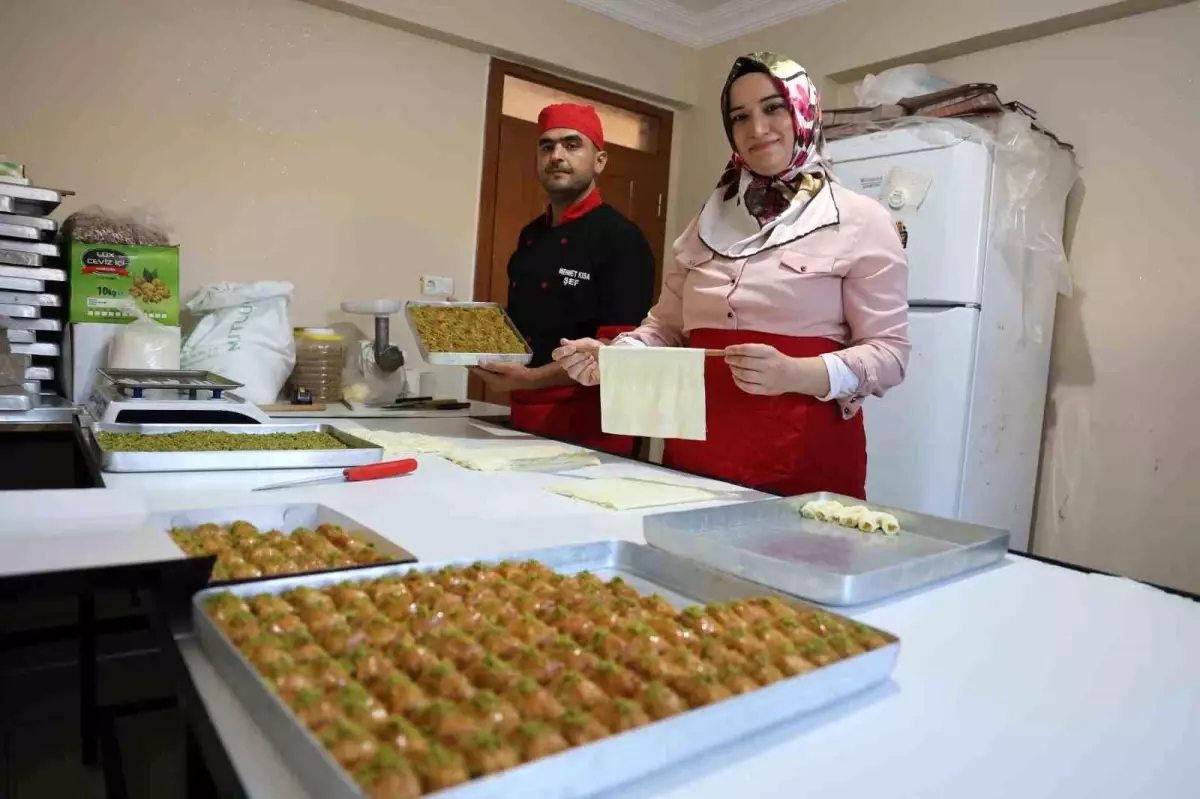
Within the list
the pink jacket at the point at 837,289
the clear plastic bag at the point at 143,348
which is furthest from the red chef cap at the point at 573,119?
the clear plastic bag at the point at 143,348

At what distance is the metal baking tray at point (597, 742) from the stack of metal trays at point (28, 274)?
6.15ft

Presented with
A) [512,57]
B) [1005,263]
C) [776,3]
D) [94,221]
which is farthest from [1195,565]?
[94,221]

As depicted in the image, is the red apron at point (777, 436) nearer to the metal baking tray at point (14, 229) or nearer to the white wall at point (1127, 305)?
the white wall at point (1127, 305)

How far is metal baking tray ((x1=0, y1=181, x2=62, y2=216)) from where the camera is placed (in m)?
2.14

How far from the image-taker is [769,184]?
69.7 inches

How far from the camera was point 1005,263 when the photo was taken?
2.70 meters

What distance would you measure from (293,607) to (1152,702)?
2.59 ft

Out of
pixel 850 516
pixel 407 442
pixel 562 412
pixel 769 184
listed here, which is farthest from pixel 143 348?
pixel 850 516

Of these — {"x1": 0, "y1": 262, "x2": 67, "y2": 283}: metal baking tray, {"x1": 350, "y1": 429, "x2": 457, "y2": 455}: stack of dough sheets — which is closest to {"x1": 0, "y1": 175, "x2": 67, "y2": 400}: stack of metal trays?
{"x1": 0, "y1": 262, "x2": 67, "y2": 283}: metal baking tray

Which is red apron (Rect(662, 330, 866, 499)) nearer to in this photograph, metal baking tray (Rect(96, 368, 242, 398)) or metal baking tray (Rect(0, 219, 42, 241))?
metal baking tray (Rect(96, 368, 242, 398))

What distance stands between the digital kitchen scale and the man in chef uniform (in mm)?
627

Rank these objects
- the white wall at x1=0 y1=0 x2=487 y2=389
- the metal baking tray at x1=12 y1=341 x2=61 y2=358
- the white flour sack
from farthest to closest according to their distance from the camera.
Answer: the white wall at x1=0 y1=0 x2=487 y2=389, the white flour sack, the metal baking tray at x1=12 y1=341 x2=61 y2=358

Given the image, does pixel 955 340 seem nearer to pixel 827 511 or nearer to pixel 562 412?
pixel 562 412

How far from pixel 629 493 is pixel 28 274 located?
1.85 meters
